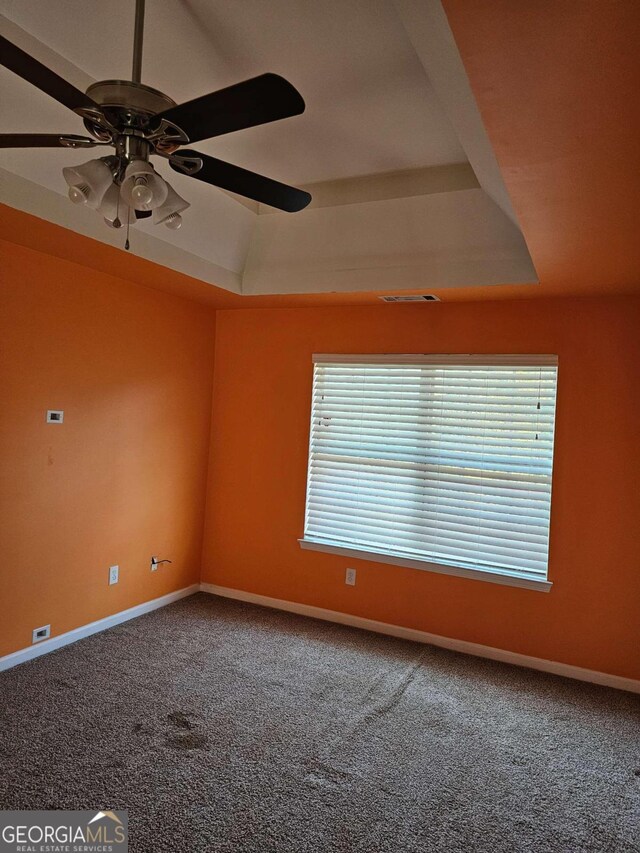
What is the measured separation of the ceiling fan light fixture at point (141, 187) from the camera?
1.75 m

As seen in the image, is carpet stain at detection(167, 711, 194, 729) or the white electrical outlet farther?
the white electrical outlet

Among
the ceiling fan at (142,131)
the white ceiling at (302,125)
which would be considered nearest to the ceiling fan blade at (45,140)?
the ceiling fan at (142,131)

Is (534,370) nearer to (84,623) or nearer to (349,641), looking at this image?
(349,641)

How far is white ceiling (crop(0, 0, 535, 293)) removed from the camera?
2076mm

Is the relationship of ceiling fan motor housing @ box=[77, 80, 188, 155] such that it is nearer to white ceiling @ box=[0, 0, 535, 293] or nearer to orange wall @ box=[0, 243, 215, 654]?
white ceiling @ box=[0, 0, 535, 293]

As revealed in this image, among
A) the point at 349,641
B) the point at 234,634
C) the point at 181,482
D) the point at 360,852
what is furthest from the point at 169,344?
the point at 360,852

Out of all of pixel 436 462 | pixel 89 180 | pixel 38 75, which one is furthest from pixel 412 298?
pixel 38 75

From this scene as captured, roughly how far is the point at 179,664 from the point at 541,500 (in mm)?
2456

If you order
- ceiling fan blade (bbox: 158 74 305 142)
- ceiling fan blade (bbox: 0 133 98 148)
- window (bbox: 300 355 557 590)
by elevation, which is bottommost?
window (bbox: 300 355 557 590)

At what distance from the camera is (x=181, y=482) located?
4.72m

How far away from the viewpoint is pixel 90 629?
12.7 ft

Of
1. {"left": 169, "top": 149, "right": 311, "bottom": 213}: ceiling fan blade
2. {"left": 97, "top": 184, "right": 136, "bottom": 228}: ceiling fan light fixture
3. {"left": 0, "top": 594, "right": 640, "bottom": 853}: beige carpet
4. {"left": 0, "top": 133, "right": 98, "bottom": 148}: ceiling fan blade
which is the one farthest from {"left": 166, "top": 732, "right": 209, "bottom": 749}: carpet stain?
{"left": 0, "top": 133, "right": 98, "bottom": 148}: ceiling fan blade

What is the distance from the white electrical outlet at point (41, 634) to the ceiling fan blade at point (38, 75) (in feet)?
9.82

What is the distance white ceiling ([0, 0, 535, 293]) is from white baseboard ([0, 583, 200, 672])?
2.40 m
